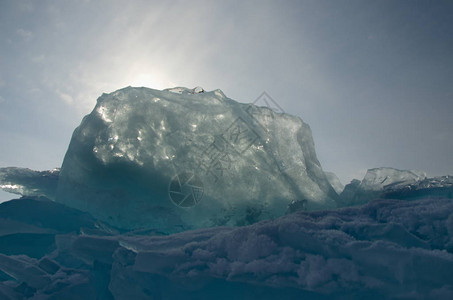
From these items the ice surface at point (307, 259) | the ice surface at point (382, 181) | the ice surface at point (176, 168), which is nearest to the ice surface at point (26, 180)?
the ice surface at point (176, 168)

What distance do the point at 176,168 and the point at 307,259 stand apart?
12.5ft

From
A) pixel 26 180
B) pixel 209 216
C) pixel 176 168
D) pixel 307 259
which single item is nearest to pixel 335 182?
pixel 209 216

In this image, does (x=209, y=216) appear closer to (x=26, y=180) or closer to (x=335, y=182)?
(x=335, y=182)

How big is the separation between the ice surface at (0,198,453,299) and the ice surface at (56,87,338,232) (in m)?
1.20

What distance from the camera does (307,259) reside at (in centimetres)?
368

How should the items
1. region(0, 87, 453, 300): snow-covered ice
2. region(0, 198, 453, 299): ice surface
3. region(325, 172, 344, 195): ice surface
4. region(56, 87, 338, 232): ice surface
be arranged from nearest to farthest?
region(0, 198, 453, 299): ice surface, region(0, 87, 453, 300): snow-covered ice, region(56, 87, 338, 232): ice surface, region(325, 172, 344, 195): ice surface

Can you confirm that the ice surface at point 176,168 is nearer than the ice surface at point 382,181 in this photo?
Yes

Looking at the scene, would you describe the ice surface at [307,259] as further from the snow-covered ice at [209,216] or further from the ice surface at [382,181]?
the ice surface at [382,181]

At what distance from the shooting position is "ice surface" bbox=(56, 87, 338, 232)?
641cm

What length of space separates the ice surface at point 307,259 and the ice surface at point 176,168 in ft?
3.93

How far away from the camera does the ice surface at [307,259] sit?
10.8 feet

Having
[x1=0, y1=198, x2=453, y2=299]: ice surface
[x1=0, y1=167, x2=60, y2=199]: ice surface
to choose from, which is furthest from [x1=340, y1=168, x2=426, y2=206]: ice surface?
[x1=0, y1=167, x2=60, y2=199]: ice surface

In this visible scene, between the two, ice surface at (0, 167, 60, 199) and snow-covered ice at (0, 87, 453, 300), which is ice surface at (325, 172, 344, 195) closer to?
snow-covered ice at (0, 87, 453, 300)

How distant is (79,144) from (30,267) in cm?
310
